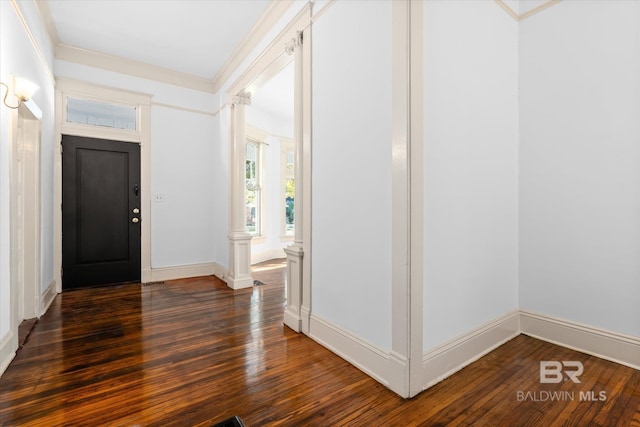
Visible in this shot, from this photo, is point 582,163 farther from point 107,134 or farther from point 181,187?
point 107,134

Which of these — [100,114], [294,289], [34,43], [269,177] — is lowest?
[294,289]

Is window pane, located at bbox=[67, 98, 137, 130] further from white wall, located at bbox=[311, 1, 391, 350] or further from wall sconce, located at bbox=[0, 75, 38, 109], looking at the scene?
white wall, located at bbox=[311, 1, 391, 350]

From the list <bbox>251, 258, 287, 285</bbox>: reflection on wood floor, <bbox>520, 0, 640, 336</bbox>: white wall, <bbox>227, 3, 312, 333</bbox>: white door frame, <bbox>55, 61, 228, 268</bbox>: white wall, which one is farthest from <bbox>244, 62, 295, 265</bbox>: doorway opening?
<bbox>520, 0, 640, 336</bbox>: white wall

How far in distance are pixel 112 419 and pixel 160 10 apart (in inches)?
147

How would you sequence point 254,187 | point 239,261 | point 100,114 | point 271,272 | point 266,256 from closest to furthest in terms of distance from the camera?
point 239,261
point 100,114
point 271,272
point 254,187
point 266,256

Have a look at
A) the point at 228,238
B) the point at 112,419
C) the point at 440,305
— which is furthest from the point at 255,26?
the point at 112,419

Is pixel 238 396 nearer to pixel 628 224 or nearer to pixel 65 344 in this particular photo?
pixel 65 344

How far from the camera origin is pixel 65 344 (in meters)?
2.51

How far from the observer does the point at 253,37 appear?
3.75m

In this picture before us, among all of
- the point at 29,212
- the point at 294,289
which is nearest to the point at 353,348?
the point at 294,289

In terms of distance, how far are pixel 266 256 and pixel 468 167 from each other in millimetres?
5229

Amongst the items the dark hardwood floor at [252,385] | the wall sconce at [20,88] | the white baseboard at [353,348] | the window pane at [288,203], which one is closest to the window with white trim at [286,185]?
the window pane at [288,203]

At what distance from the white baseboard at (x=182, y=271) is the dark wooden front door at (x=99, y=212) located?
0.25 metres

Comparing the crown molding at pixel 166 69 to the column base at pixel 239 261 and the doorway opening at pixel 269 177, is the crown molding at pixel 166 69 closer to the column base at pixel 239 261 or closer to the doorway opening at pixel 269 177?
the doorway opening at pixel 269 177
